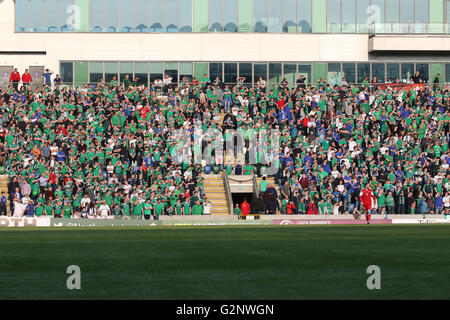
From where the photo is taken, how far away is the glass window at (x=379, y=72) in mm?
67062

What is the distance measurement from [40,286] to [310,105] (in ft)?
137

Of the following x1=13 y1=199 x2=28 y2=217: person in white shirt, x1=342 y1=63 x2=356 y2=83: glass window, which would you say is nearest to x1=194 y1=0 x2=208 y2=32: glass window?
x1=342 y1=63 x2=356 y2=83: glass window

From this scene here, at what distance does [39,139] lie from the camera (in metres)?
48.8

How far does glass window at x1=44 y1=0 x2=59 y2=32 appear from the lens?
211 feet

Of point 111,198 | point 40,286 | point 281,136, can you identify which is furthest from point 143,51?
point 40,286

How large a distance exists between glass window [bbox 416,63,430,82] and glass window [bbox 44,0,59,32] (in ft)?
88.6

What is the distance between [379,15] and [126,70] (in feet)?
63.3

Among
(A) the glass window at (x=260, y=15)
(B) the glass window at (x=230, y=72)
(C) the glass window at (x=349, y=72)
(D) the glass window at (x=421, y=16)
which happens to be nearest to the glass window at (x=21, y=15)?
(B) the glass window at (x=230, y=72)

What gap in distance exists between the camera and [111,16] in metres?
65.2

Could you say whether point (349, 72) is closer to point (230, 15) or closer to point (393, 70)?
point (393, 70)

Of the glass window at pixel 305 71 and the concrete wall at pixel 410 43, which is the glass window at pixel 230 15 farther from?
the concrete wall at pixel 410 43

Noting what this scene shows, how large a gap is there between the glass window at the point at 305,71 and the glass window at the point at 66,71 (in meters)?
16.6

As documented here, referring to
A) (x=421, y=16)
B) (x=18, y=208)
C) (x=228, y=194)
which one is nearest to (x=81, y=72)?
(x=228, y=194)

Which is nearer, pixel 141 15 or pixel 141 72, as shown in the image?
pixel 141 72
